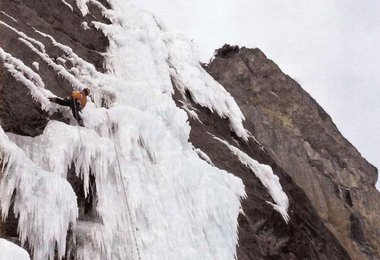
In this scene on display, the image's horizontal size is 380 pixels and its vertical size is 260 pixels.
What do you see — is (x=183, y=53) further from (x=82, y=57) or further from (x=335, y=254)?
(x=335, y=254)

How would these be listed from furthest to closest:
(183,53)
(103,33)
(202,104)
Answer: (183,53), (202,104), (103,33)

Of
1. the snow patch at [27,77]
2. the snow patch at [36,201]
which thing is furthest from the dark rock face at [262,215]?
the snow patch at [36,201]

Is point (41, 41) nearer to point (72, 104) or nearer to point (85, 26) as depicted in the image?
point (72, 104)

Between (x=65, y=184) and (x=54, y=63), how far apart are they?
412 cm

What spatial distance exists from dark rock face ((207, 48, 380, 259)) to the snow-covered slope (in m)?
7.89

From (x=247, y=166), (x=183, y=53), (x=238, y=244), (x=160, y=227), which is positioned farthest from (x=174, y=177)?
(x=183, y=53)

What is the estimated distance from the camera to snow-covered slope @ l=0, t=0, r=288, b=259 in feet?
29.1

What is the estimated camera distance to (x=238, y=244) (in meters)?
13.2

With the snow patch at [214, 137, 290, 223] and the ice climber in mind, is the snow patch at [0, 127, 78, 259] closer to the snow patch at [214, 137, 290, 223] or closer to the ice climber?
the ice climber

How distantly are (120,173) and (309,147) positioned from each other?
1736 cm

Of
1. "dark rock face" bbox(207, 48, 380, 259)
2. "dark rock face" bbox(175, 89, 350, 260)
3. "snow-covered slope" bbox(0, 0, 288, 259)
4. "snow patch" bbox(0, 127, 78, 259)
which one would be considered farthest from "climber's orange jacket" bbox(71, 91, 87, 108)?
"dark rock face" bbox(207, 48, 380, 259)

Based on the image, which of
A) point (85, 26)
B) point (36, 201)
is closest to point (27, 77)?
point (36, 201)

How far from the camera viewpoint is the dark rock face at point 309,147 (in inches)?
910

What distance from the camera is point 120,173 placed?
10.8 m
